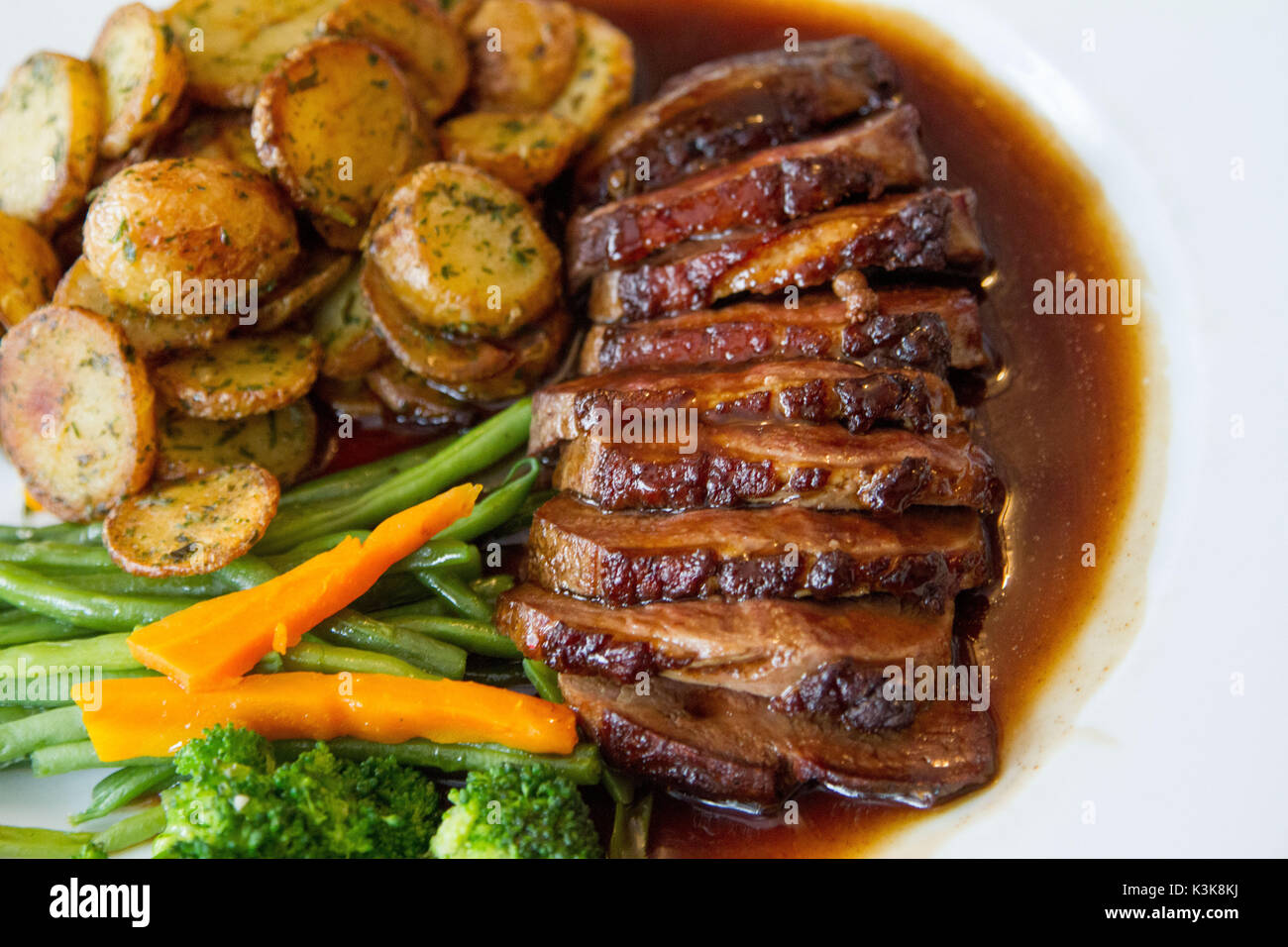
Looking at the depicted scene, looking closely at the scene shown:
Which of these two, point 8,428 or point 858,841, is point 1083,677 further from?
point 8,428

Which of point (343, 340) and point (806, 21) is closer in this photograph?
point (343, 340)

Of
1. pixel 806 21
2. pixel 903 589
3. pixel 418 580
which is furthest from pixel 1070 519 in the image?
pixel 806 21

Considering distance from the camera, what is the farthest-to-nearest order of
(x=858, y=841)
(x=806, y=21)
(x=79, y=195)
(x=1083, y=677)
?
(x=806, y=21) → (x=79, y=195) → (x=1083, y=677) → (x=858, y=841)

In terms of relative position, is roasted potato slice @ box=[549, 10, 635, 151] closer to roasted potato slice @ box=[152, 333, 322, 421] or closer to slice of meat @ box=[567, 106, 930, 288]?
slice of meat @ box=[567, 106, 930, 288]

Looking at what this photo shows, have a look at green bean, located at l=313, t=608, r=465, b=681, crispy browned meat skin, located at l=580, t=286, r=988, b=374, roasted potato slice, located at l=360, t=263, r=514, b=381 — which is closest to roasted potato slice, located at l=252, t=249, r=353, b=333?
roasted potato slice, located at l=360, t=263, r=514, b=381

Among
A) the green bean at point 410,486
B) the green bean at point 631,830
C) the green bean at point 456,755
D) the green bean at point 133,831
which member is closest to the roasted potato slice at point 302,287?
the green bean at point 410,486

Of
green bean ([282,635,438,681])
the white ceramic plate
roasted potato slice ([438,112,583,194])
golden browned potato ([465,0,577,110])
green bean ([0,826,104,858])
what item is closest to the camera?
the white ceramic plate

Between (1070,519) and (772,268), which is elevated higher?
(772,268)
